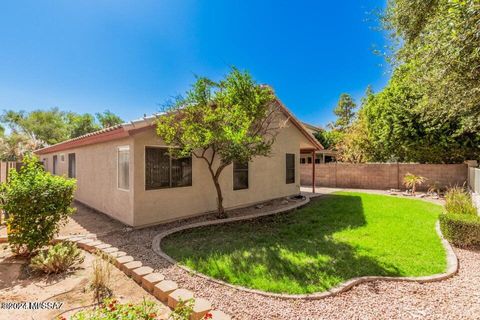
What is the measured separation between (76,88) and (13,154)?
20.5 m

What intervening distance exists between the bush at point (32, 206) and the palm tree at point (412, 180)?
18.7 metres

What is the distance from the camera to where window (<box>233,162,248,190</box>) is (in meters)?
11.0

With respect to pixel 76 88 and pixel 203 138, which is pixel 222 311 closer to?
pixel 203 138

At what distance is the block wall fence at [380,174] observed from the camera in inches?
625

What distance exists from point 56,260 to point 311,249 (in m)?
5.69

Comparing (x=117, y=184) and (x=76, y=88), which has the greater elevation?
(x=76, y=88)

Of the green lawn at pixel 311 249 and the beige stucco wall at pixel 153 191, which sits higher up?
the beige stucco wall at pixel 153 191

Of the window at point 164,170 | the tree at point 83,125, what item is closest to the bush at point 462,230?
the window at point 164,170

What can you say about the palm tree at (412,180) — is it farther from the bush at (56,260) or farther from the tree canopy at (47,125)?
the tree canopy at (47,125)

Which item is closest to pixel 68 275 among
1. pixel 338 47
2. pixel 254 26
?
pixel 254 26

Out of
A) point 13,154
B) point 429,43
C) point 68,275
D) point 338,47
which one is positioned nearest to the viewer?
point 68,275

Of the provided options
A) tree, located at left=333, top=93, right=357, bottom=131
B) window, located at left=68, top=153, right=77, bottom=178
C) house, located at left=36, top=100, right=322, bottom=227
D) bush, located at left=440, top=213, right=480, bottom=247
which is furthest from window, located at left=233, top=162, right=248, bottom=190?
tree, located at left=333, top=93, right=357, bottom=131

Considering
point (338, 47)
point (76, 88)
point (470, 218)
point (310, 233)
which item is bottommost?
point (310, 233)

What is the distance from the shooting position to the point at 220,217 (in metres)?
9.26
